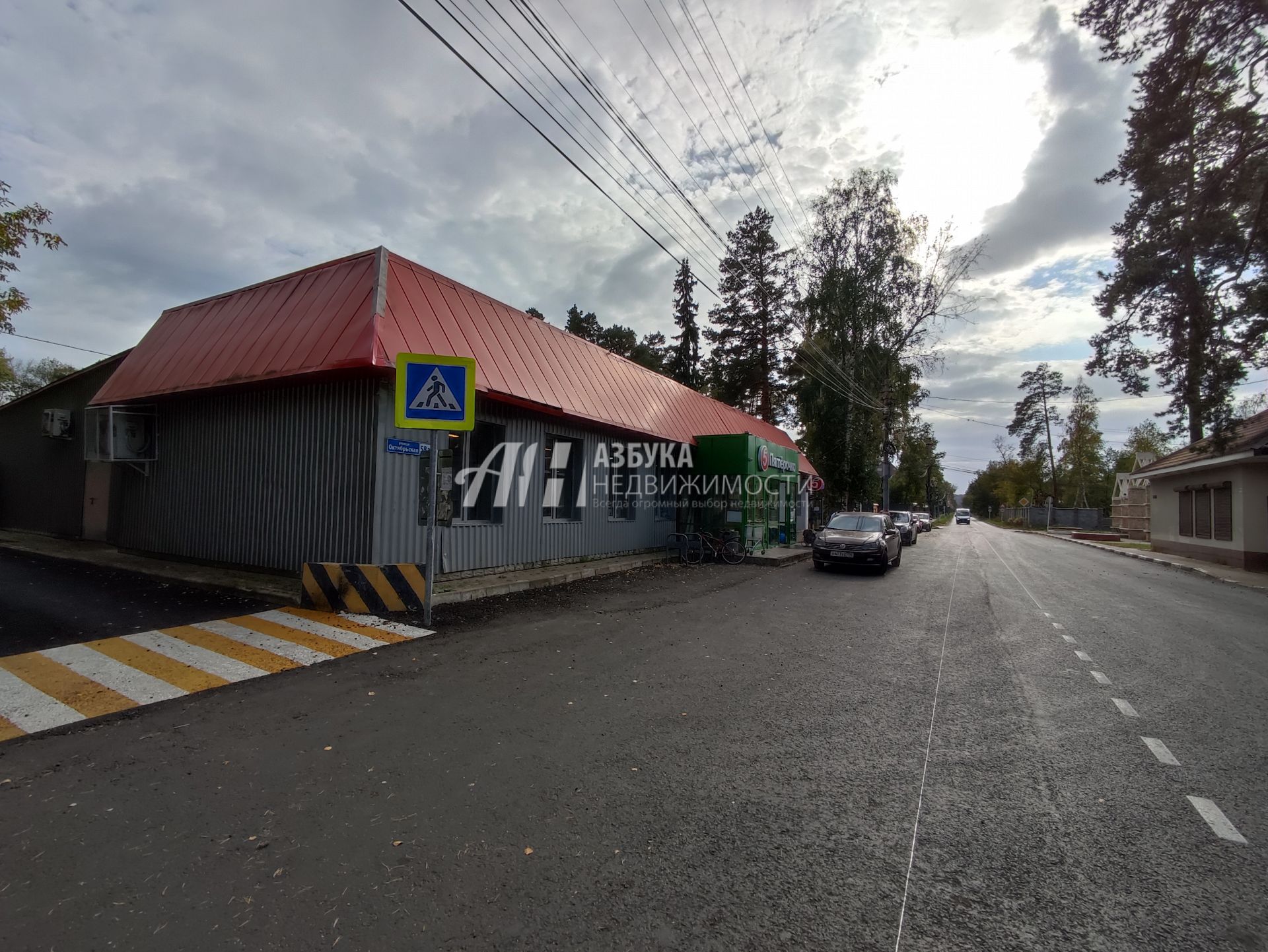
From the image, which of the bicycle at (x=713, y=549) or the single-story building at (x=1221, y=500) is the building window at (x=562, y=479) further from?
the single-story building at (x=1221, y=500)

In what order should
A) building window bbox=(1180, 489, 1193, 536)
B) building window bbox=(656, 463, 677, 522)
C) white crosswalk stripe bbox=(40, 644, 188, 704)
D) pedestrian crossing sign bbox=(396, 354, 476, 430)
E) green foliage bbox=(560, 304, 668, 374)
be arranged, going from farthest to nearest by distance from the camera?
green foliage bbox=(560, 304, 668, 374) < building window bbox=(1180, 489, 1193, 536) < building window bbox=(656, 463, 677, 522) < pedestrian crossing sign bbox=(396, 354, 476, 430) < white crosswalk stripe bbox=(40, 644, 188, 704)

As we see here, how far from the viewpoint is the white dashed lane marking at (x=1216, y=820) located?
3.13 m

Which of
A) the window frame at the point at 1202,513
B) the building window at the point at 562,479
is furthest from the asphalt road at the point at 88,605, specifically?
the window frame at the point at 1202,513

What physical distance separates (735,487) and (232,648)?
43.0ft

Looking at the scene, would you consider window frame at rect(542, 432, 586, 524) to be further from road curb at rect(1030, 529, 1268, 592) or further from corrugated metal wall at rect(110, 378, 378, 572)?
road curb at rect(1030, 529, 1268, 592)

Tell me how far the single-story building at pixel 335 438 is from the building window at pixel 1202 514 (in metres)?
21.0

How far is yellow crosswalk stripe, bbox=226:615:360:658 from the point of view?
6.29 m

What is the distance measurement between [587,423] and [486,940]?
1105 cm

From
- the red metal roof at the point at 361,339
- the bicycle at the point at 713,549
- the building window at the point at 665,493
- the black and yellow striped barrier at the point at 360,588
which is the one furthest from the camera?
the building window at the point at 665,493

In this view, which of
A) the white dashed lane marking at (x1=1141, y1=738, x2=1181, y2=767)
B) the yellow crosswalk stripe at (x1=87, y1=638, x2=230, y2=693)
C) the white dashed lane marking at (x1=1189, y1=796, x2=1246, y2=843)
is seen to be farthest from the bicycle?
the white dashed lane marking at (x1=1189, y1=796, x2=1246, y2=843)

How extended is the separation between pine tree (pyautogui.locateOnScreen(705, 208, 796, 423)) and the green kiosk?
21581 mm

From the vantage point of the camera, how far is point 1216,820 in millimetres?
3283

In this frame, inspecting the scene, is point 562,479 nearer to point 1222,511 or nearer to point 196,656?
point 196,656

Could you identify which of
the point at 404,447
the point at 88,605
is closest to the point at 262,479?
the point at 88,605
